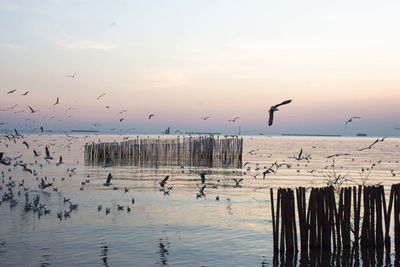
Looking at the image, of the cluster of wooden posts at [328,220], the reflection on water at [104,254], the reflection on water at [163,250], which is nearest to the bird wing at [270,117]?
the cluster of wooden posts at [328,220]

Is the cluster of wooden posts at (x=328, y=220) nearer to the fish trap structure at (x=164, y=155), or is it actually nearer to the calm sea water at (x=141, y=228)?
the calm sea water at (x=141, y=228)

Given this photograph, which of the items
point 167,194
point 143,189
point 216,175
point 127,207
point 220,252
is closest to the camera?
point 220,252

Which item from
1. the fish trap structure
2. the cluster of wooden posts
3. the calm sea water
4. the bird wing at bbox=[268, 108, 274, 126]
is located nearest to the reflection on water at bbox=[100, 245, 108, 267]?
the calm sea water

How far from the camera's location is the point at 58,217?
67.5 ft

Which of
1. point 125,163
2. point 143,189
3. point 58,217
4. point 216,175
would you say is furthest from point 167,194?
point 125,163

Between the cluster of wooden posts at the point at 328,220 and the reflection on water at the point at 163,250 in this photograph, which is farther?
the reflection on water at the point at 163,250

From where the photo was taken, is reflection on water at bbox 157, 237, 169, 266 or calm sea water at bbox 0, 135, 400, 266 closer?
reflection on water at bbox 157, 237, 169, 266

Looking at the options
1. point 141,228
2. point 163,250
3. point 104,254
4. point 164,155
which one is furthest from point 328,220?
point 164,155

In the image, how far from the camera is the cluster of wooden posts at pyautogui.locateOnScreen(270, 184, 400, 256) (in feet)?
45.7

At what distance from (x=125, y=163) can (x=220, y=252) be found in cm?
3914

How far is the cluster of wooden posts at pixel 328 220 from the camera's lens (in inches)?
548

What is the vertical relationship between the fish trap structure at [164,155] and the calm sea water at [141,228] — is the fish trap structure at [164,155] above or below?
above

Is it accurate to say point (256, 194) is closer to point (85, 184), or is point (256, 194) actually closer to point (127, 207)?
point (127, 207)

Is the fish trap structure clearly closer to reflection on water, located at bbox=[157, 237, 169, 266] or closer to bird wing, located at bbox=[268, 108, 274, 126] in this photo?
reflection on water, located at bbox=[157, 237, 169, 266]
